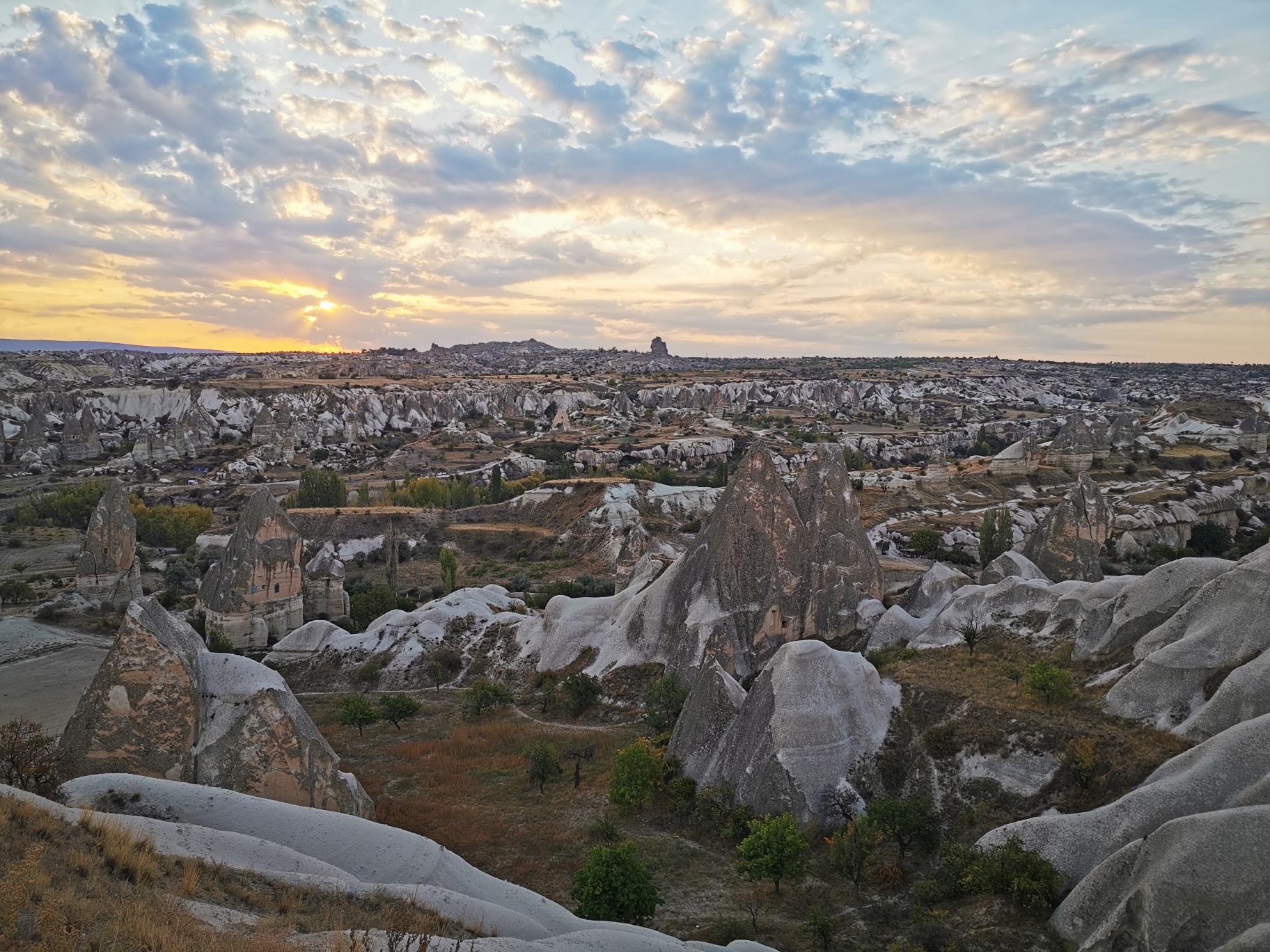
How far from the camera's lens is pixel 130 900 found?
8.87m

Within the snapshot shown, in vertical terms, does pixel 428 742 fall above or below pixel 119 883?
below

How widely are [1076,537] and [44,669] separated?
51.7 meters

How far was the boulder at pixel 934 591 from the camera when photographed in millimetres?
31244

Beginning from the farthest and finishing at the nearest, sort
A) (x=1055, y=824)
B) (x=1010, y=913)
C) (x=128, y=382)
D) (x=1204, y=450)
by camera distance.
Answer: (x=128, y=382), (x=1204, y=450), (x=1055, y=824), (x=1010, y=913)

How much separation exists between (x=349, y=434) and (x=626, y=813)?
396 feet

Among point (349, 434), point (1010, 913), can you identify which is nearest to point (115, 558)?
point (1010, 913)

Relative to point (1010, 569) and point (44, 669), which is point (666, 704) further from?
point (44, 669)

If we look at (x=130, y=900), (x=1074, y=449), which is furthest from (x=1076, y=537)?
(x=1074, y=449)

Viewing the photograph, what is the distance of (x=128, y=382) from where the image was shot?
464ft

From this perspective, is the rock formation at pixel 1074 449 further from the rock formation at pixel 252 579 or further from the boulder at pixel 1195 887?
the boulder at pixel 1195 887

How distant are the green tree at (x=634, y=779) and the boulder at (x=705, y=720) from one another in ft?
4.05

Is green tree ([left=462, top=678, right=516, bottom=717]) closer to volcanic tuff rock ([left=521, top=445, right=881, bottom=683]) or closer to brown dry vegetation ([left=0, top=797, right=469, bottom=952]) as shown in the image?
volcanic tuff rock ([left=521, top=445, right=881, bottom=683])

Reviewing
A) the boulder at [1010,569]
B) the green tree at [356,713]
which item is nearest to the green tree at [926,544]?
the boulder at [1010,569]

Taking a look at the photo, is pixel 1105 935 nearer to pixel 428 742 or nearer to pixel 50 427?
pixel 428 742
